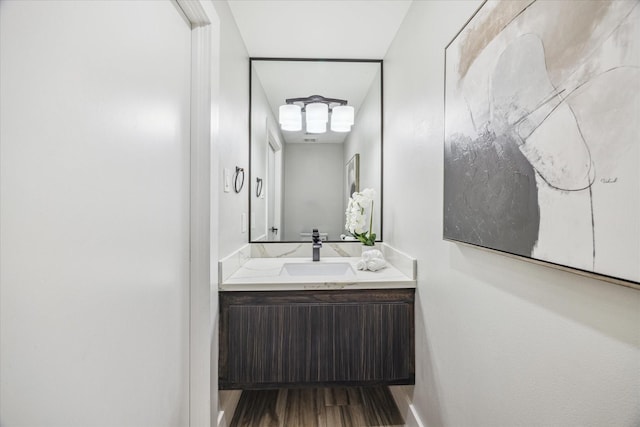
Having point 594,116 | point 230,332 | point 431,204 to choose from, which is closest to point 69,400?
point 230,332

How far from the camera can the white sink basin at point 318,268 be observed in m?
2.04

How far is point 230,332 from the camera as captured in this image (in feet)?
5.14

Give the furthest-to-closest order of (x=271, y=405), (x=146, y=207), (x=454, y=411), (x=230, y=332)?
(x=271, y=405), (x=230, y=332), (x=454, y=411), (x=146, y=207)

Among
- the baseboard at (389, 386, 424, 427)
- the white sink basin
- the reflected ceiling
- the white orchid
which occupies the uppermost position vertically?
the reflected ceiling

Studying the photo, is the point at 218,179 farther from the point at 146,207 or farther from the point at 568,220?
the point at 568,220

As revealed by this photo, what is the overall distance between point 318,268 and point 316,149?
0.86 metres

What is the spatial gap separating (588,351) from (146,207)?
116 cm

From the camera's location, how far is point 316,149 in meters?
2.32

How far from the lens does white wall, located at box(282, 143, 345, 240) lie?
2.31 metres

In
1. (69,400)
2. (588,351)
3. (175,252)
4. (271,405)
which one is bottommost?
(271,405)

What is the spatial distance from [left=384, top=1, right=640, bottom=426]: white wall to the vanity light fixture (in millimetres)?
419

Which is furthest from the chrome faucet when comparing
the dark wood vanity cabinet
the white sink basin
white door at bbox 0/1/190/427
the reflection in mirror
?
white door at bbox 0/1/190/427

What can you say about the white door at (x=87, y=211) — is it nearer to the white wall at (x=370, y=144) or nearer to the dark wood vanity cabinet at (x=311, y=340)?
the dark wood vanity cabinet at (x=311, y=340)

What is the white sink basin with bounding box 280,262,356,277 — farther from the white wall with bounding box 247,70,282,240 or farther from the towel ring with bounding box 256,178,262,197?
the towel ring with bounding box 256,178,262,197
